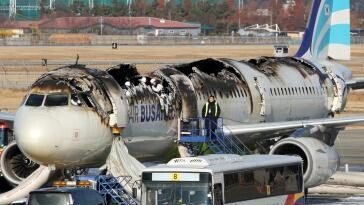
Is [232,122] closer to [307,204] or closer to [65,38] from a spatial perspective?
[307,204]

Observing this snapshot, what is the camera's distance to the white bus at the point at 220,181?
84.6 ft

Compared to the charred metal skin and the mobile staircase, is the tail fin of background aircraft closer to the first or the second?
the charred metal skin

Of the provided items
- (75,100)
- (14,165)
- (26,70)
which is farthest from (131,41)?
(75,100)

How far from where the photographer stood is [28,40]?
175 metres

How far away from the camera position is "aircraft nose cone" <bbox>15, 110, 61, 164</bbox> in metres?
28.5

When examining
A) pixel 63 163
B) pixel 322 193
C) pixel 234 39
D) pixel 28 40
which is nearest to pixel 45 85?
pixel 63 163

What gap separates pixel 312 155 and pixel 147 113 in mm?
5410

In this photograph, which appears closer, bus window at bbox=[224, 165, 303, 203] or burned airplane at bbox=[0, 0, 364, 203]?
bus window at bbox=[224, 165, 303, 203]

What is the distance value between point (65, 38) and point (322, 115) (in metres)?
142

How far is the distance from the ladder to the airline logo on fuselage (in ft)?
5.35

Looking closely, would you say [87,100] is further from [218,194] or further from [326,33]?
[326,33]

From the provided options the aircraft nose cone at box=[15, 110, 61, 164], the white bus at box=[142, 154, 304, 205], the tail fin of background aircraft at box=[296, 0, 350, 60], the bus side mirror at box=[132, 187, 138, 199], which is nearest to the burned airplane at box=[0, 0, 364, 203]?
the aircraft nose cone at box=[15, 110, 61, 164]

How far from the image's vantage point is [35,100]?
29.4 metres

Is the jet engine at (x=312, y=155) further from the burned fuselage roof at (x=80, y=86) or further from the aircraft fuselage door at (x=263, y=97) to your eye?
the burned fuselage roof at (x=80, y=86)
